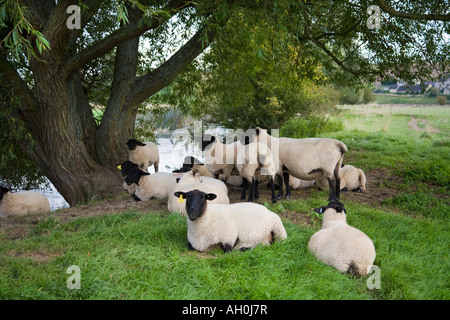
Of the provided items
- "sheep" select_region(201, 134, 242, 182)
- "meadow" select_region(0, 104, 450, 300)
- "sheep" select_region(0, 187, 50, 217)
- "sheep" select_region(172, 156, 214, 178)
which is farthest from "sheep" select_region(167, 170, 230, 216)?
"sheep" select_region(0, 187, 50, 217)

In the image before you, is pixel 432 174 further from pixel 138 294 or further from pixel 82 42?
pixel 82 42

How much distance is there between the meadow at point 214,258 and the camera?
3.88m

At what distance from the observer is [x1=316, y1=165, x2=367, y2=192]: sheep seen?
9.13 metres

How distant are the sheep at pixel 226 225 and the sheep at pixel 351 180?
413 centimetres

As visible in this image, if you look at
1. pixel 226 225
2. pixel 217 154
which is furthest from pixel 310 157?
pixel 226 225

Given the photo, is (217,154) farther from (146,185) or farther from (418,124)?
(418,124)

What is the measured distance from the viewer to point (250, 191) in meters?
7.72

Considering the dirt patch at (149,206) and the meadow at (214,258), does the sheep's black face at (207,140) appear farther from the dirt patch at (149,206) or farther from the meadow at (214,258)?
the meadow at (214,258)

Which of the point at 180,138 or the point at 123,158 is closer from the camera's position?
the point at 123,158

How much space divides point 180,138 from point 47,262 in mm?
19253

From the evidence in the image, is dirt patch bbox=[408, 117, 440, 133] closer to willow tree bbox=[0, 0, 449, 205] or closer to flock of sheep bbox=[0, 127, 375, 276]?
willow tree bbox=[0, 0, 449, 205]

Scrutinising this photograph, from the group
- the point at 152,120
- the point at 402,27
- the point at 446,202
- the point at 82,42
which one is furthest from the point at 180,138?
the point at 446,202

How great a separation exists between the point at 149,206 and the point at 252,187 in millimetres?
2144

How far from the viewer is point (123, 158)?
10406 mm
